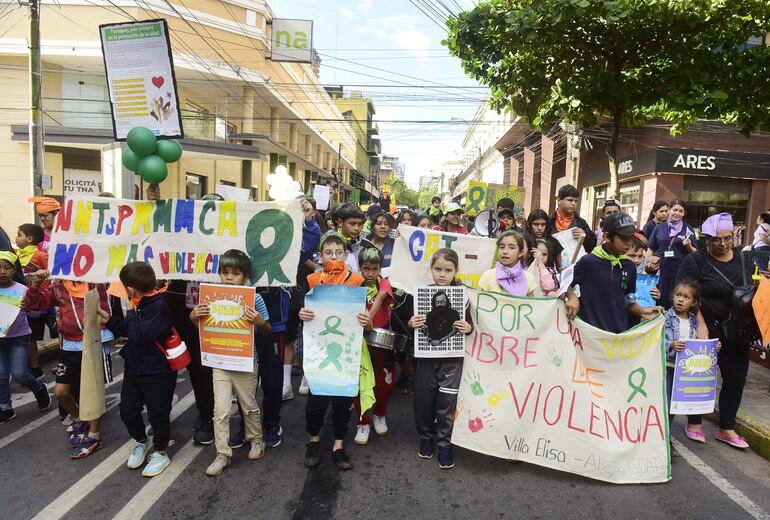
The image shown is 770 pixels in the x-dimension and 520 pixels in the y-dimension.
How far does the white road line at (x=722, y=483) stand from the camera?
3199 mm

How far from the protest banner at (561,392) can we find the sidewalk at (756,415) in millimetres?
1238

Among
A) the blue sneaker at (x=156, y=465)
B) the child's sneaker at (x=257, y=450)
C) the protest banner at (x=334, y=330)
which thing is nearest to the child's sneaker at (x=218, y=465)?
the child's sneaker at (x=257, y=450)

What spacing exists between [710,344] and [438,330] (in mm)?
2221

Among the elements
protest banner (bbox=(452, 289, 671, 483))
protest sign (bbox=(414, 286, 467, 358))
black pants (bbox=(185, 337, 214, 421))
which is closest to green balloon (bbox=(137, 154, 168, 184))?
black pants (bbox=(185, 337, 214, 421))

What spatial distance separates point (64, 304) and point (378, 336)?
241 cm

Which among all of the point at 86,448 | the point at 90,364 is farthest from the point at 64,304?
the point at 86,448

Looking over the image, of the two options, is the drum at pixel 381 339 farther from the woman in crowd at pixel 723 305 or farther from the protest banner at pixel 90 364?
the woman in crowd at pixel 723 305

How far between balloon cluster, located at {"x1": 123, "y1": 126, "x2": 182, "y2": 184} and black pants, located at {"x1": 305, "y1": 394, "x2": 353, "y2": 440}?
227 cm

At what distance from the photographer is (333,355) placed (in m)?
3.64

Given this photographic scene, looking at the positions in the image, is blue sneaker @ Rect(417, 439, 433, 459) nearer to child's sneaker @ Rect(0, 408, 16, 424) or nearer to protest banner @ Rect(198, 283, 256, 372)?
protest banner @ Rect(198, 283, 256, 372)

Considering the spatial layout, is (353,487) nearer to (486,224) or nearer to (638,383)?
(638,383)

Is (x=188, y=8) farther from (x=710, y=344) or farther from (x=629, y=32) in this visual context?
(x=710, y=344)

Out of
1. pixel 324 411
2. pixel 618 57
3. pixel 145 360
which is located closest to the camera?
pixel 145 360

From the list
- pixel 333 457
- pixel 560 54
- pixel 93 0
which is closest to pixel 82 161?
pixel 93 0
